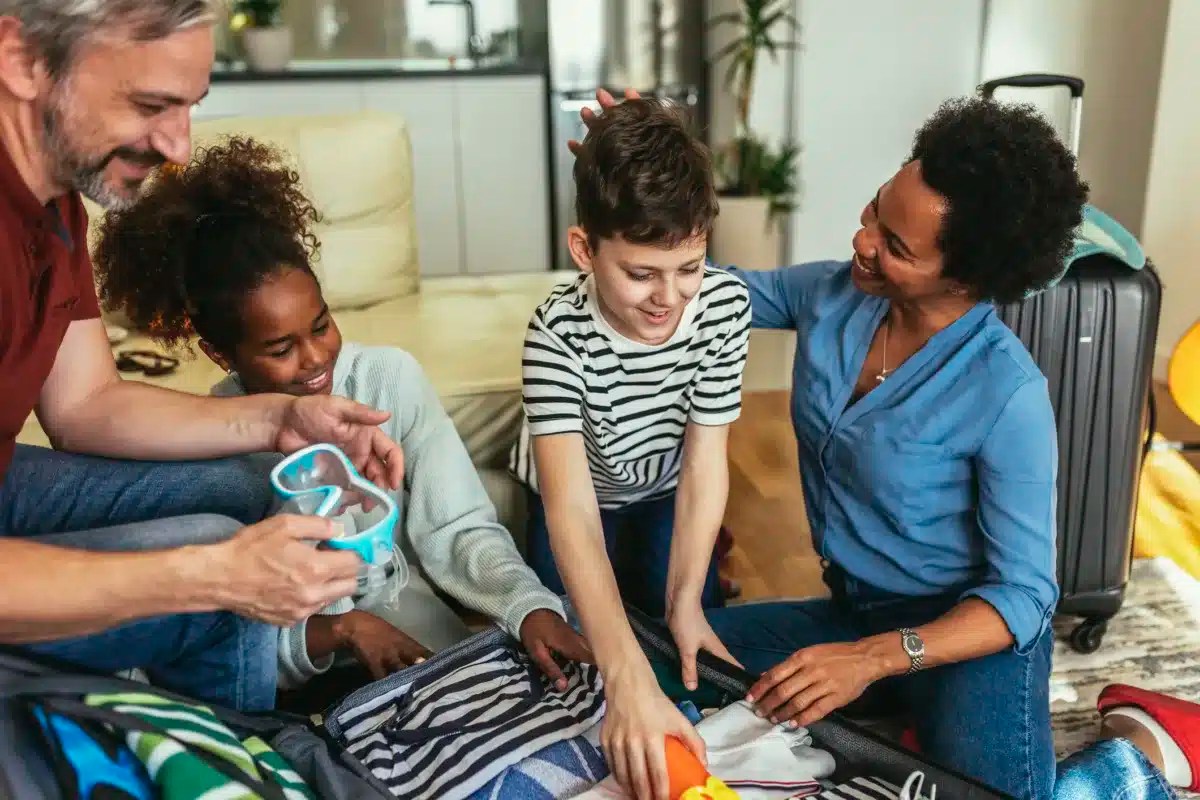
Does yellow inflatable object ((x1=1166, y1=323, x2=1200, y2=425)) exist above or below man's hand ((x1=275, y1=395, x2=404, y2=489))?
below

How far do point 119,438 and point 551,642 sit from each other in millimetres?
581

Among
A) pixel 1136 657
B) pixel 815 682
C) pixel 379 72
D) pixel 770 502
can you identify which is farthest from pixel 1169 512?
pixel 379 72

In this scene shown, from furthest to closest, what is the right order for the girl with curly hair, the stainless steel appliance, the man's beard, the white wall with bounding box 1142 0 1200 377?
1. the stainless steel appliance
2. the white wall with bounding box 1142 0 1200 377
3. the girl with curly hair
4. the man's beard

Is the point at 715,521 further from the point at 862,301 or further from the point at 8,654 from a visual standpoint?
the point at 8,654

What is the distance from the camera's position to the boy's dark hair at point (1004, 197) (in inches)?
49.1

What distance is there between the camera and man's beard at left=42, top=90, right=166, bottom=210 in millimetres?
1010

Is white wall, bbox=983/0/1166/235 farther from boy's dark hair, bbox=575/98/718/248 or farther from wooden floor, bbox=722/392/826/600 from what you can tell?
boy's dark hair, bbox=575/98/718/248

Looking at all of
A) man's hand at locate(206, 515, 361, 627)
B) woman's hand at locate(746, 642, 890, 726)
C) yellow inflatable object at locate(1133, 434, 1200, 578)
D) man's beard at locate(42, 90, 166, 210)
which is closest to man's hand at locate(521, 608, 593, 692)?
woman's hand at locate(746, 642, 890, 726)

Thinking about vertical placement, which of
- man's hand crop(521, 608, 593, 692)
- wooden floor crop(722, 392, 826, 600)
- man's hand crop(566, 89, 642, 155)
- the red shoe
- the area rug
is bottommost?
wooden floor crop(722, 392, 826, 600)

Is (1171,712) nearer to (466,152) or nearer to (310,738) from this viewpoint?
(310,738)

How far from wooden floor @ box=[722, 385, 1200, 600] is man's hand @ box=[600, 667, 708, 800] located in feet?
3.16

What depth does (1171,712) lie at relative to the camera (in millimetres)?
1477

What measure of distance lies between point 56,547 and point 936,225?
1.00 meters

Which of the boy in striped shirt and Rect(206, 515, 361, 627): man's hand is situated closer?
Rect(206, 515, 361, 627): man's hand
